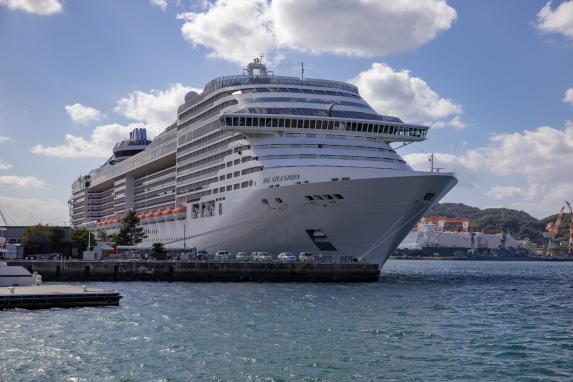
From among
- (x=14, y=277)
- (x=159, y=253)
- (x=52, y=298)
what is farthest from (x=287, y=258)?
(x=52, y=298)

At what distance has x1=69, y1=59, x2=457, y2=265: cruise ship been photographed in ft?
200

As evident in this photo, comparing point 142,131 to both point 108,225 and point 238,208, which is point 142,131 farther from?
point 238,208

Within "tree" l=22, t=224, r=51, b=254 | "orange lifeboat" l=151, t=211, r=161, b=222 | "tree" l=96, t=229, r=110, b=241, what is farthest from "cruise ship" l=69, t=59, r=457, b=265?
"tree" l=96, t=229, r=110, b=241

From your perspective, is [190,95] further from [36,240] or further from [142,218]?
[36,240]

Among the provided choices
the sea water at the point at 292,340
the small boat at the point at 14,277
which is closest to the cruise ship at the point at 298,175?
the sea water at the point at 292,340

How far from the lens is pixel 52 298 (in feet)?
149

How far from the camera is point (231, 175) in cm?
7294

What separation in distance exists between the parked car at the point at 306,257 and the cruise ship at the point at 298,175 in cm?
52

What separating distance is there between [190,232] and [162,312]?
4129 centimetres

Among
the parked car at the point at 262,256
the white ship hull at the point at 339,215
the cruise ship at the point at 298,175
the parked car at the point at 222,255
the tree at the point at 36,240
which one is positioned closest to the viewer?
the white ship hull at the point at 339,215

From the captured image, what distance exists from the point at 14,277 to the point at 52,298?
8640mm

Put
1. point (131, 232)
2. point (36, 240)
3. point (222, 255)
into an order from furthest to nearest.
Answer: point (36, 240) < point (131, 232) < point (222, 255)

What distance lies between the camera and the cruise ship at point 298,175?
60906mm

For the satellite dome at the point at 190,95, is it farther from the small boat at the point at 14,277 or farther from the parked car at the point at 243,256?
the small boat at the point at 14,277
